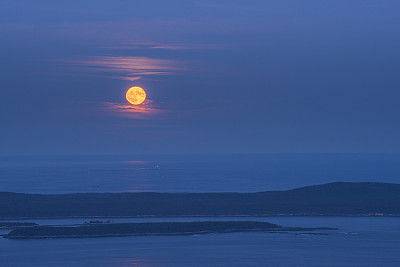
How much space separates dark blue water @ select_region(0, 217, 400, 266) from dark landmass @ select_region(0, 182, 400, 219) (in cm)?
1029

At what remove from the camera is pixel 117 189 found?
3492 inches

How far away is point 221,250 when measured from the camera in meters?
37.6

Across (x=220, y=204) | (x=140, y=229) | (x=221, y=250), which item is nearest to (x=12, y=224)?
(x=140, y=229)

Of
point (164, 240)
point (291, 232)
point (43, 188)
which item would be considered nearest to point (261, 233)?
point (291, 232)

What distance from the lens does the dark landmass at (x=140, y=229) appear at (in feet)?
139

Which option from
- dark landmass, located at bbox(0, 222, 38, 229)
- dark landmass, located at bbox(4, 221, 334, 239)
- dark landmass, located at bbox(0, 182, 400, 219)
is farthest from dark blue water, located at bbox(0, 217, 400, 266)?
dark landmass, located at bbox(0, 182, 400, 219)

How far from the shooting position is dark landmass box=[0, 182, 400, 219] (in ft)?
177

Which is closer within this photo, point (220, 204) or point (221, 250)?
point (221, 250)

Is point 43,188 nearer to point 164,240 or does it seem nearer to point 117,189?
point 117,189

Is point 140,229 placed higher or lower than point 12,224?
lower

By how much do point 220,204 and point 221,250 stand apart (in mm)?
20728

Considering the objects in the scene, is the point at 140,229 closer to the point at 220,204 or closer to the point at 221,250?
the point at 221,250

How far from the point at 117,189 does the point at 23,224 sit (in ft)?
138

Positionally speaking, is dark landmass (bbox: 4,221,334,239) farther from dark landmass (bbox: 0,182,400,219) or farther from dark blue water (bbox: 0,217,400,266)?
dark landmass (bbox: 0,182,400,219)
